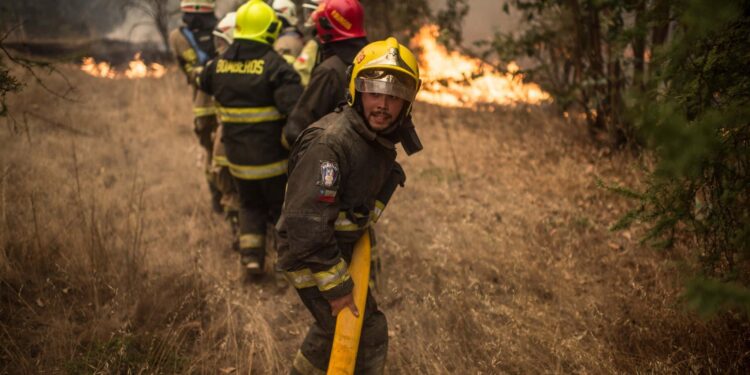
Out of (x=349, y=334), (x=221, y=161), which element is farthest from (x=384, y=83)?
(x=221, y=161)

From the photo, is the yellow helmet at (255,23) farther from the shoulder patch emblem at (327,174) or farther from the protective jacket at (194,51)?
the shoulder patch emblem at (327,174)

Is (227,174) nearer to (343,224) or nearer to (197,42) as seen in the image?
(197,42)

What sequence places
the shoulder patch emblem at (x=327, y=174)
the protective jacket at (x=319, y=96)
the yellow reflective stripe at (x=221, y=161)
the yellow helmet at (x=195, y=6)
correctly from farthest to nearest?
the yellow helmet at (x=195, y=6)
the yellow reflective stripe at (x=221, y=161)
the protective jacket at (x=319, y=96)
the shoulder patch emblem at (x=327, y=174)

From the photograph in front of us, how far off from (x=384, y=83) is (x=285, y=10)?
10.7 ft

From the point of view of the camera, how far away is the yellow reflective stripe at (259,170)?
4287mm

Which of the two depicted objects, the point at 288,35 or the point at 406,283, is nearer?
the point at 406,283

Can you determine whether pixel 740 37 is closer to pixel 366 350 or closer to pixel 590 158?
pixel 366 350

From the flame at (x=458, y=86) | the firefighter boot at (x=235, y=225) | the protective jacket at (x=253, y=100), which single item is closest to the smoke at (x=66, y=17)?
the firefighter boot at (x=235, y=225)

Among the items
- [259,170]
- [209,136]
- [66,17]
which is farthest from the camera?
[66,17]

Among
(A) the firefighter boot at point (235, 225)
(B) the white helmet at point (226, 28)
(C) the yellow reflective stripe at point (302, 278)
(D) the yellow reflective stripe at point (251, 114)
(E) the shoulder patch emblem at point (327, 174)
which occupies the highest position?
(E) the shoulder patch emblem at point (327, 174)

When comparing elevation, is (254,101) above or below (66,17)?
above

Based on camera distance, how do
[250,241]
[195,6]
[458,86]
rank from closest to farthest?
[250,241], [195,6], [458,86]

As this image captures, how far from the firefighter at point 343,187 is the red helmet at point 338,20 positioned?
1.41 m

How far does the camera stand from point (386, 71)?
252 centimetres
